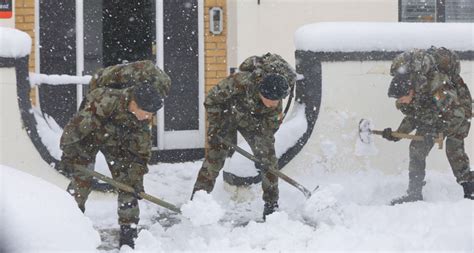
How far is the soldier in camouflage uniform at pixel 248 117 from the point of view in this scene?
5414 millimetres

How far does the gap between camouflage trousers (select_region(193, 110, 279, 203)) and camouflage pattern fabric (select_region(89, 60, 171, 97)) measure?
814mm

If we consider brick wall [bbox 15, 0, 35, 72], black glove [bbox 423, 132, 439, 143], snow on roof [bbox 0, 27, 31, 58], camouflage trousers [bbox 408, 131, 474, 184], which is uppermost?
brick wall [bbox 15, 0, 35, 72]

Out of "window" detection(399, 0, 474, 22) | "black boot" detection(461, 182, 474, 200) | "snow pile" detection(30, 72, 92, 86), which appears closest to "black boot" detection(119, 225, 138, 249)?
"snow pile" detection(30, 72, 92, 86)

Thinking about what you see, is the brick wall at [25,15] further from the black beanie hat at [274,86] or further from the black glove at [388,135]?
the black glove at [388,135]

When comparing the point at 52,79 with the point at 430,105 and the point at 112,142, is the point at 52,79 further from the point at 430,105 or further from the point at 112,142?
the point at 430,105

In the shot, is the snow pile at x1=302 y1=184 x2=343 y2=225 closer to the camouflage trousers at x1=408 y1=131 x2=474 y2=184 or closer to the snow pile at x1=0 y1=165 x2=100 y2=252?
the camouflage trousers at x1=408 y1=131 x2=474 y2=184

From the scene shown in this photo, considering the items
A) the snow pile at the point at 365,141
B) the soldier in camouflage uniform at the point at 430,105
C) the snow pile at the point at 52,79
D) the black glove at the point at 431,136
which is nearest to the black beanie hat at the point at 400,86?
the soldier in camouflage uniform at the point at 430,105

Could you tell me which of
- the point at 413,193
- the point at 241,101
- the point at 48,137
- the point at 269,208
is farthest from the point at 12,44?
the point at 413,193

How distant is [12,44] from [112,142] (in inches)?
58.2

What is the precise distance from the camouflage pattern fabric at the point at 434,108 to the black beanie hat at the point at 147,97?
2.40 m

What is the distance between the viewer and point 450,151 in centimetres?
→ 612

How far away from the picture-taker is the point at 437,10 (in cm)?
855

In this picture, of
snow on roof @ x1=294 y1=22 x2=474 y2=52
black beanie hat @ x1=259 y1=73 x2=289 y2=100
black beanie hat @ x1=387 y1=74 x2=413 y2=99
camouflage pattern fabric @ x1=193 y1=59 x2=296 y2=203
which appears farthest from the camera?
snow on roof @ x1=294 y1=22 x2=474 y2=52

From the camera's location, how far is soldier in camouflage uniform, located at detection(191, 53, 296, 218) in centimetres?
541
